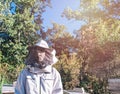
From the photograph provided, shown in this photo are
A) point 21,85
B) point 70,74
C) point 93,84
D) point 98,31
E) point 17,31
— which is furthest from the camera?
point 17,31

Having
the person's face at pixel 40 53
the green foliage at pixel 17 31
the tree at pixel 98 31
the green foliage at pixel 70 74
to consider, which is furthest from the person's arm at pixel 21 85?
the green foliage at pixel 17 31

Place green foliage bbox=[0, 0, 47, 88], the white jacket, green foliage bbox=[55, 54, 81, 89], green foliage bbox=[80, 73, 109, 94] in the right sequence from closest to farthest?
1. the white jacket
2. green foliage bbox=[80, 73, 109, 94]
3. green foliage bbox=[55, 54, 81, 89]
4. green foliage bbox=[0, 0, 47, 88]

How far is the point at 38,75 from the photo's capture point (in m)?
3.29

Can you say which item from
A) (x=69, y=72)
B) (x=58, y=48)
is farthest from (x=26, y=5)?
(x=69, y=72)

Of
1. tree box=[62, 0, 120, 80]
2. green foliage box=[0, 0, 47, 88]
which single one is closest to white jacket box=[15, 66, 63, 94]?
tree box=[62, 0, 120, 80]

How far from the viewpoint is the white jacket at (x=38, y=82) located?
3223mm

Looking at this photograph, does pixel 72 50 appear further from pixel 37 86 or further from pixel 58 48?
pixel 37 86

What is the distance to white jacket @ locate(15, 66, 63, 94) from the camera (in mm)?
3223

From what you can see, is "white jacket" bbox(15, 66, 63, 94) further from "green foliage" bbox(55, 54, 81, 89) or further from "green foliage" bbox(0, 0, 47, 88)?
"green foliage" bbox(0, 0, 47, 88)

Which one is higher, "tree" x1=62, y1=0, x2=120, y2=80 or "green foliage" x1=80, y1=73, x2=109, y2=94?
"tree" x1=62, y1=0, x2=120, y2=80

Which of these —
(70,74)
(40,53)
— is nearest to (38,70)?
(40,53)

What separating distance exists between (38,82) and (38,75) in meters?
0.06

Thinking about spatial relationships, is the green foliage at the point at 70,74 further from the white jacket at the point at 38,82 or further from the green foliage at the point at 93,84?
the white jacket at the point at 38,82

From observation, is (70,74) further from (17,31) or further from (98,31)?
(17,31)
